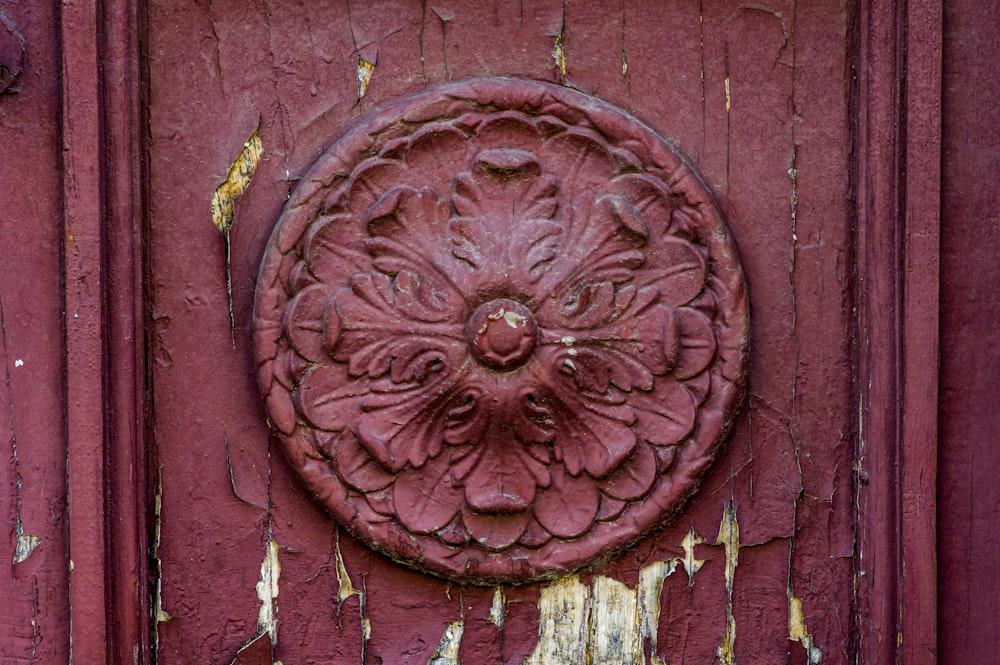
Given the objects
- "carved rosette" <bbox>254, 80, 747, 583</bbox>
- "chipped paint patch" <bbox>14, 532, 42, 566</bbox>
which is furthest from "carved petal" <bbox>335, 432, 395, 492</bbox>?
"chipped paint patch" <bbox>14, 532, 42, 566</bbox>

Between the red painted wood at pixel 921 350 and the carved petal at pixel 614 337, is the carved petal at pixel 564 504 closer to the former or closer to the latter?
the carved petal at pixel 614 337

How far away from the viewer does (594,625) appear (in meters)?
0.88

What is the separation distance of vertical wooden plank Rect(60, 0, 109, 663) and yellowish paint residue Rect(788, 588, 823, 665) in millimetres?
619

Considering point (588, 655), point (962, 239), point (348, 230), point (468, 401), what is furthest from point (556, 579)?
point (962, 239)

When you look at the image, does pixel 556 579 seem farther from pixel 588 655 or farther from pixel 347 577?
pixel 347 577

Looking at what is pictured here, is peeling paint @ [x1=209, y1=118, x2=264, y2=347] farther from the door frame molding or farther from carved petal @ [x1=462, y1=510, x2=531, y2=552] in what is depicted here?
carved petal @ [x1=462, y1=510, x2=531, y2=552]

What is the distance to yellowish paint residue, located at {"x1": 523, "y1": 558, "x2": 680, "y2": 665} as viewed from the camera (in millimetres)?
879

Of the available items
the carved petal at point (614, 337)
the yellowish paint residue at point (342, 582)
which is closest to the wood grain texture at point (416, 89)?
the yellowish paint residue at point (342, 582)

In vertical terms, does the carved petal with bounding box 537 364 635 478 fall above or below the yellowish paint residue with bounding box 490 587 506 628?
above

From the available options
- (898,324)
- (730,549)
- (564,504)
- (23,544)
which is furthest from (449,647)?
(898,324)

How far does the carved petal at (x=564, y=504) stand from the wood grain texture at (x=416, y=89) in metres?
0.07

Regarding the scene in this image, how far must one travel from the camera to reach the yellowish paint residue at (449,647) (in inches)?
34.3

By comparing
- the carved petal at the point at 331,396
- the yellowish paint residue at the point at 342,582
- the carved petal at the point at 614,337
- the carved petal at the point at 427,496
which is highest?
the carved petal at the point at 614,337

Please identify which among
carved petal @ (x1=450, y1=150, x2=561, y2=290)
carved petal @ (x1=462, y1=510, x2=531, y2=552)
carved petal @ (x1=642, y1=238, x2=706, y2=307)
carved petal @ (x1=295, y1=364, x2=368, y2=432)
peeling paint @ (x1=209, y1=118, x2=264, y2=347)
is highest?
peeling paint @ (x1=209, y1=118, x2=264, y2=347)
